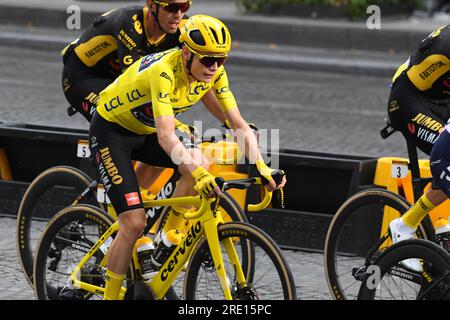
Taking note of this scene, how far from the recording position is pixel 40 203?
323 inches

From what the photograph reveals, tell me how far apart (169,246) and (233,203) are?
739 millimetres

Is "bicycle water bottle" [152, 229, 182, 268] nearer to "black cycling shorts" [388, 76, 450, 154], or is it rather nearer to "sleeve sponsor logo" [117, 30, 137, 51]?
"sleeve sponsor logo" [117, 30, 137, 51]

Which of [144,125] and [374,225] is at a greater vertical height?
[144,125]

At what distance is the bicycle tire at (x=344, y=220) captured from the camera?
748cm

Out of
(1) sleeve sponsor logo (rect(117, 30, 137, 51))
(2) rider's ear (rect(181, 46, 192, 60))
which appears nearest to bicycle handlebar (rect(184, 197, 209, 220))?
(2) rider's ear (rect(181, 46, 192, 60))

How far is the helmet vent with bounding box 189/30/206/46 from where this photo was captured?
6.42 m

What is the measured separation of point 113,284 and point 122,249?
0.73 feet

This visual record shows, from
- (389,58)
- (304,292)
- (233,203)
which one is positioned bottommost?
(389,58)

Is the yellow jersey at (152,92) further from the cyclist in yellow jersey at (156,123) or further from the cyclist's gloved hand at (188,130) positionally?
the cyclist's gloved hand at (188,130)

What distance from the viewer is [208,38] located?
6.41 meters
